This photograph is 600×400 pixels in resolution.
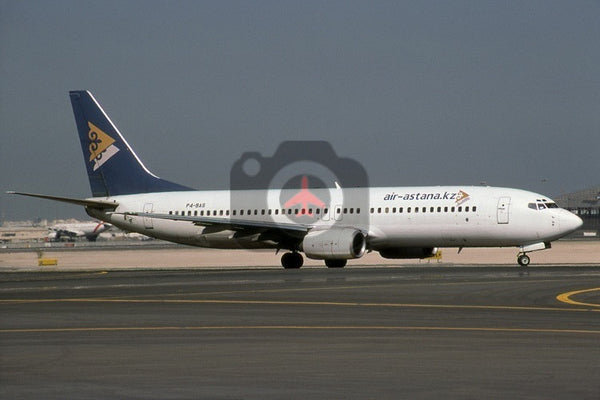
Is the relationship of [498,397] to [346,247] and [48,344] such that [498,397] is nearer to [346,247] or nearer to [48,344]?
[48,344]

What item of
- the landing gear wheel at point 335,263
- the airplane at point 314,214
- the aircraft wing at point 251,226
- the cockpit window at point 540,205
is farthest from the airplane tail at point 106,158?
the cockpit window at point 540,205

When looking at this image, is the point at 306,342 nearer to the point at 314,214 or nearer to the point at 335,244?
the point at 335,244

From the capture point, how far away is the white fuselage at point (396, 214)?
162ft

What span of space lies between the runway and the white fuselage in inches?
710

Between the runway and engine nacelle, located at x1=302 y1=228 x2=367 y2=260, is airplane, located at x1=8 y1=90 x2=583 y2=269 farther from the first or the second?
the runway

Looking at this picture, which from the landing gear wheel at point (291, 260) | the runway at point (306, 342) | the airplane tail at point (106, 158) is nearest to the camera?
the runway at point (306, 342)

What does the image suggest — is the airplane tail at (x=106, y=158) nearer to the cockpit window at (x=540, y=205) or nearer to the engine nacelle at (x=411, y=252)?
the engine nacelle at (x=411, y=252)

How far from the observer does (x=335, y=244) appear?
49.2 m

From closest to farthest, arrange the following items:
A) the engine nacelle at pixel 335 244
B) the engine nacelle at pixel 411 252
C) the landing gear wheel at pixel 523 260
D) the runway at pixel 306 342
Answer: the runway at pixel 306 342
the landing gear wheel at pixel 523 260
the engine nacelle at pixel 335 244
the engine nacelle at pixel 411 252

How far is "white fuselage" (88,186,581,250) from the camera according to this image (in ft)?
162

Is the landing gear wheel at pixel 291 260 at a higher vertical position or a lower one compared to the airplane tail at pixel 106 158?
lower

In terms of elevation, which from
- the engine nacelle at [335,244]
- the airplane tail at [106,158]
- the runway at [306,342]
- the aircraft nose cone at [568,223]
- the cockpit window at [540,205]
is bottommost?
the runway at [306,342]

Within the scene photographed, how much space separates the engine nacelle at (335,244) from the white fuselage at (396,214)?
6.46 feet

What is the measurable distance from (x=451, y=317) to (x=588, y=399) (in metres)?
10.3
